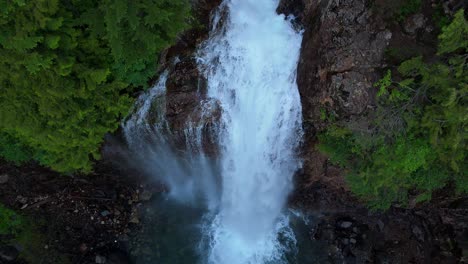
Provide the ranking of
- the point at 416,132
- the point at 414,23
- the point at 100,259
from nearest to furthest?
the point at 416,132 → the point at 414,23 → the point at 100,259

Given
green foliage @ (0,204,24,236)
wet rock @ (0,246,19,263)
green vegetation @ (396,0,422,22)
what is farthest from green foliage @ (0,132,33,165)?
green vegetation @ (396,0,422,22)

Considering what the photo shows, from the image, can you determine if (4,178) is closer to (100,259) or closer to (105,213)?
(105,213)

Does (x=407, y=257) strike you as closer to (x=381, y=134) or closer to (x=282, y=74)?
(x=381, y=134)

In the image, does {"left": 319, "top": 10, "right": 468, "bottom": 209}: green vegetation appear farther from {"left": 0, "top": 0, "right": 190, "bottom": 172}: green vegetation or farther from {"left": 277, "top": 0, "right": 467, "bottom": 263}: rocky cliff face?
{"left": 0, "top": 0, "right": 190, "bottom": 172}: green vegetation

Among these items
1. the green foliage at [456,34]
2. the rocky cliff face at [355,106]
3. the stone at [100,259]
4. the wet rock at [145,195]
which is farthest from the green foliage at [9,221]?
the green foliage at [456,34]

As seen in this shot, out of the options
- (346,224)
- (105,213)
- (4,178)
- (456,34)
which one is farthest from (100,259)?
(456,34)
